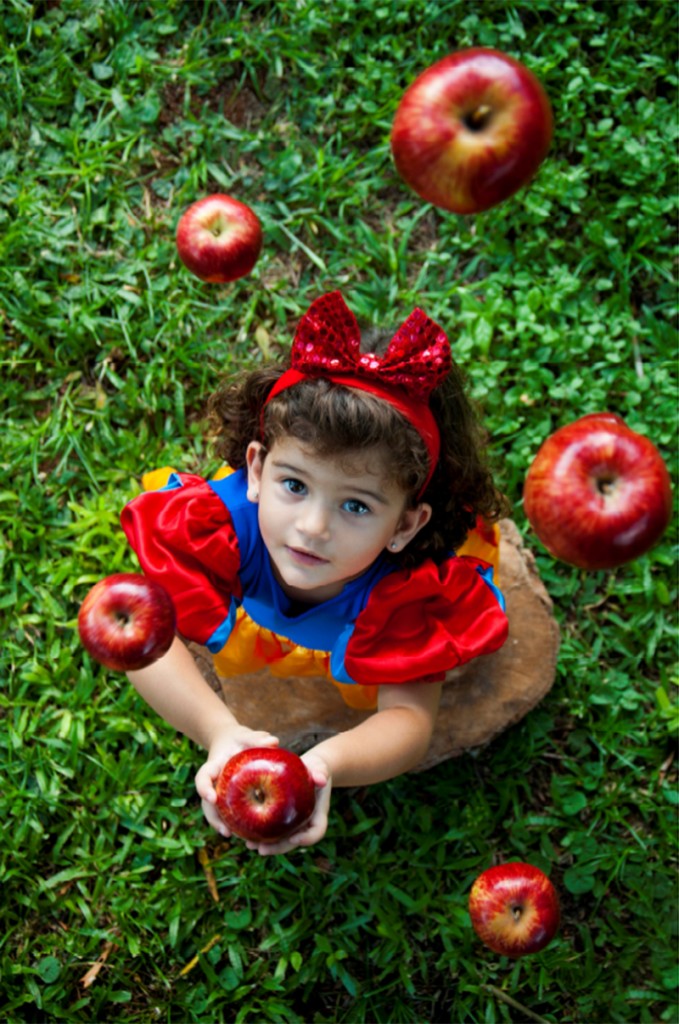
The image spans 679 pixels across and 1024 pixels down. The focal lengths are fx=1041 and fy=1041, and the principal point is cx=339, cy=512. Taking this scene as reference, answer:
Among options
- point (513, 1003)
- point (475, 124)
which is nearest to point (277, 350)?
point (475, 124)

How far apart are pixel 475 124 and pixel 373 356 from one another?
53cm

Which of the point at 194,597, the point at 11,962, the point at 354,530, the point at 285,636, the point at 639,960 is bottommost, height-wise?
the point at 639,960

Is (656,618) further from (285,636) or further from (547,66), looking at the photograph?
(547,66)

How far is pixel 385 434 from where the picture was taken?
229cm

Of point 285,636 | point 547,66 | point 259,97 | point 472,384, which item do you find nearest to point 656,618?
point 472,384

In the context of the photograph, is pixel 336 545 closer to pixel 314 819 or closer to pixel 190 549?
pixel 190 549

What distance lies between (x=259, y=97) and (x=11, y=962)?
3.01 meters

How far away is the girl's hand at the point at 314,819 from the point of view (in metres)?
2.45

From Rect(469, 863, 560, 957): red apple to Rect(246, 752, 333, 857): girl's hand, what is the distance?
55 centimetres

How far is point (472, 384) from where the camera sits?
11.6ft

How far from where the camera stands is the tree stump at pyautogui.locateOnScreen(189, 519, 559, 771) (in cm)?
305

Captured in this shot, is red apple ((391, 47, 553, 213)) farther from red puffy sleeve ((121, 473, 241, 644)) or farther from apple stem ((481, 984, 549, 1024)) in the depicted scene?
apple stem ((481, 984, 549, 1024))

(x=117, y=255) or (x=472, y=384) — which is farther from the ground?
(x=117, y=255)

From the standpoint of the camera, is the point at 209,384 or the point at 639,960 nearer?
the point at 639,960
